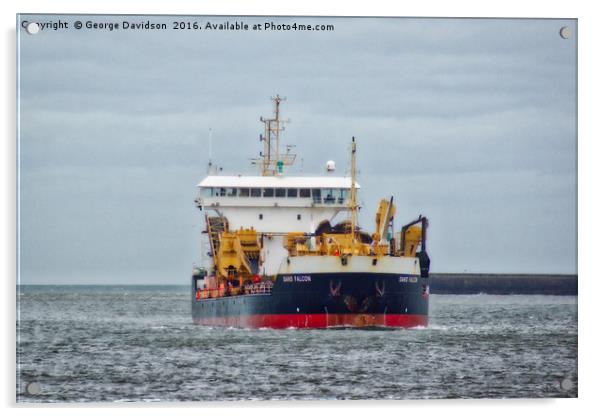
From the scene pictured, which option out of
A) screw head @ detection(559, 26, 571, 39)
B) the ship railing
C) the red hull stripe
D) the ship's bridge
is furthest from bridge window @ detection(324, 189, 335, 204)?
screw head @ detection(559, 26, 571, 39)

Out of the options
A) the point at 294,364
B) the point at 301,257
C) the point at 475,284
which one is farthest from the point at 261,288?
the point at 475,284

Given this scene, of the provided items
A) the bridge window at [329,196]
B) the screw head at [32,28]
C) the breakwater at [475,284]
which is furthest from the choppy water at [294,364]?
the breakwater at [475,284]

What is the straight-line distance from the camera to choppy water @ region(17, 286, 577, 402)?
24.3 meters

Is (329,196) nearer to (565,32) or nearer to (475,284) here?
(565,32)

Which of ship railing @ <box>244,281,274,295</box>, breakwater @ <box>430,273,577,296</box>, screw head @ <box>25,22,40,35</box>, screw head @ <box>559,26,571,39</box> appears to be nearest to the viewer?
screw head @ <box>25,22,40,35</box>

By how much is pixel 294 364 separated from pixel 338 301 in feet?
31.8

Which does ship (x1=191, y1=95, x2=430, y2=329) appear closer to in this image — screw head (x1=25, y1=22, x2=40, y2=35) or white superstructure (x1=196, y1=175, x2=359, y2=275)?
white superstructure (x1=196, y1=175, x2=359, y2=275)

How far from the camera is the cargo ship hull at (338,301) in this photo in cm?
3891

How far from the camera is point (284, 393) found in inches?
978

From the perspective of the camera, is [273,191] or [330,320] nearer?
[330,320]

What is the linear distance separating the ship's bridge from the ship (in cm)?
3

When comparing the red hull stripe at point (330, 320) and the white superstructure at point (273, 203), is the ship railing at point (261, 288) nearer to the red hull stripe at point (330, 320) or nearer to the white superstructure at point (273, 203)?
the red hull stripe at point (330, 320)

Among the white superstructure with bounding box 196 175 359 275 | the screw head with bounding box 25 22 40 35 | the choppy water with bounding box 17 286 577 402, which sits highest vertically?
the screw head with bounding box 25 22 40 35

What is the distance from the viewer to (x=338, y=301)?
38.9 m
